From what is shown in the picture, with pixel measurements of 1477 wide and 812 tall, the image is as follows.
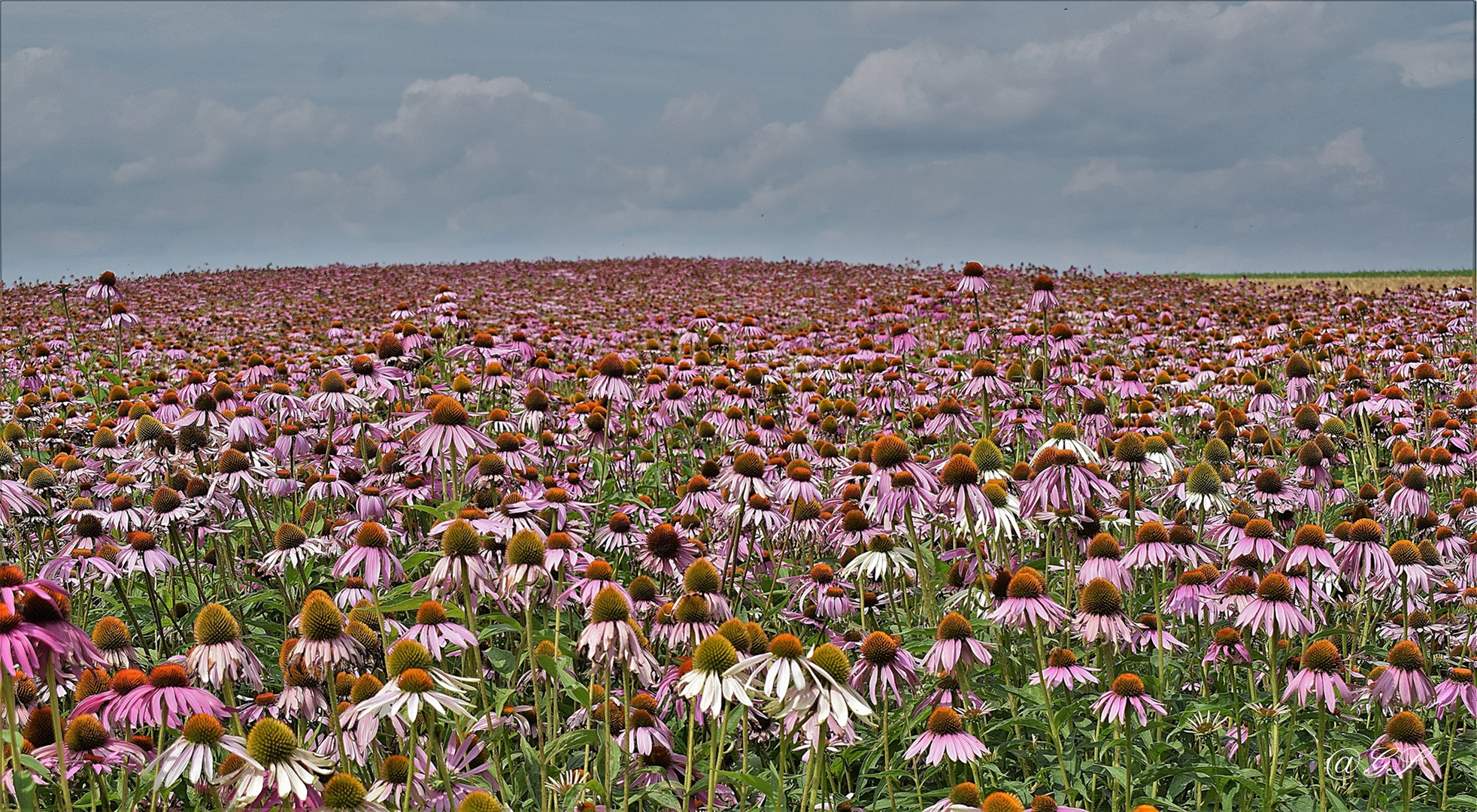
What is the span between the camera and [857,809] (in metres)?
3.65

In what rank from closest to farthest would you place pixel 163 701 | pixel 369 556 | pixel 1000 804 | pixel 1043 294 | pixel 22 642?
1. pixel 22 642
2. pixel 1000 804
3. pixel 163 701
4. pixel 369 556
5. pixel 1043 294

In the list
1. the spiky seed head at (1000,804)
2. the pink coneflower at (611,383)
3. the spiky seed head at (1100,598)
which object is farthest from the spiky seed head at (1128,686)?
the pink coneflower at (611,383)

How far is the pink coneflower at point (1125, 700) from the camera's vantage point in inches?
138

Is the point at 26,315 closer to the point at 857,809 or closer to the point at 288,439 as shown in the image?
the point at 288,439

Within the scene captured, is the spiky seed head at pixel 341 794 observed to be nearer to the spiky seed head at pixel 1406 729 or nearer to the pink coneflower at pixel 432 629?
the pink coneflower at pixel 432 629

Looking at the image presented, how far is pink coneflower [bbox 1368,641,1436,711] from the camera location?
→ 358 centimetres

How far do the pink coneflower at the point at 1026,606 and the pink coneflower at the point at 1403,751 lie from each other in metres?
1.21

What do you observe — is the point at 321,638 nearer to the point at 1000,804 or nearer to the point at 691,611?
the point at 691,611

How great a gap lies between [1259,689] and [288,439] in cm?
555

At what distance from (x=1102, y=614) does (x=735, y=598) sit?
172 centimetres

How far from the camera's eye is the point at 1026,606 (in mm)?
3332

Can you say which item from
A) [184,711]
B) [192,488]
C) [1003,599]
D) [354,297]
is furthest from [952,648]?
[354,297]

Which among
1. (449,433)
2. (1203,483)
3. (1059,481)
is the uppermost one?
(449,433)

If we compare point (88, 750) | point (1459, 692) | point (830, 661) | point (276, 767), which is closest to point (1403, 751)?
point (1459, 692)
